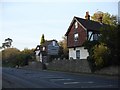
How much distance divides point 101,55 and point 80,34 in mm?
19103

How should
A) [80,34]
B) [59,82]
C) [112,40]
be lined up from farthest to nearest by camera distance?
1. [80,34]
2. [112,40]
3. [59,82]

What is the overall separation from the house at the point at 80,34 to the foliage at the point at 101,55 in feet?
47.6

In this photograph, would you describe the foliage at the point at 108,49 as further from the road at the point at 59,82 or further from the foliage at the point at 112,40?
the road at the point at 59,82

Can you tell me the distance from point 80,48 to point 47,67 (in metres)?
9.32

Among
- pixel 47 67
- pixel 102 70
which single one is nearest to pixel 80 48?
pixel 47 67

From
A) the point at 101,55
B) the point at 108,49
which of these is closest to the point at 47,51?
the point at 101,55

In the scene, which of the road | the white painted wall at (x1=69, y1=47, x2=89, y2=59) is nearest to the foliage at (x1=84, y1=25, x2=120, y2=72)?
the road

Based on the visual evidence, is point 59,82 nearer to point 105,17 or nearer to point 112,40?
point 112,40

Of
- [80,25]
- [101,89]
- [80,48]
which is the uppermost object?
[80,25]

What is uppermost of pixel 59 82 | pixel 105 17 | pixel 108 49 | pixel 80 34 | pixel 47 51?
pixel 105 17

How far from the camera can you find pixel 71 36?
2324 inches

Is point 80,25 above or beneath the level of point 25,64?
above

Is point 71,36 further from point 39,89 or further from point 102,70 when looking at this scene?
point 39,89

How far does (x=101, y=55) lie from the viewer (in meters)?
37.3
